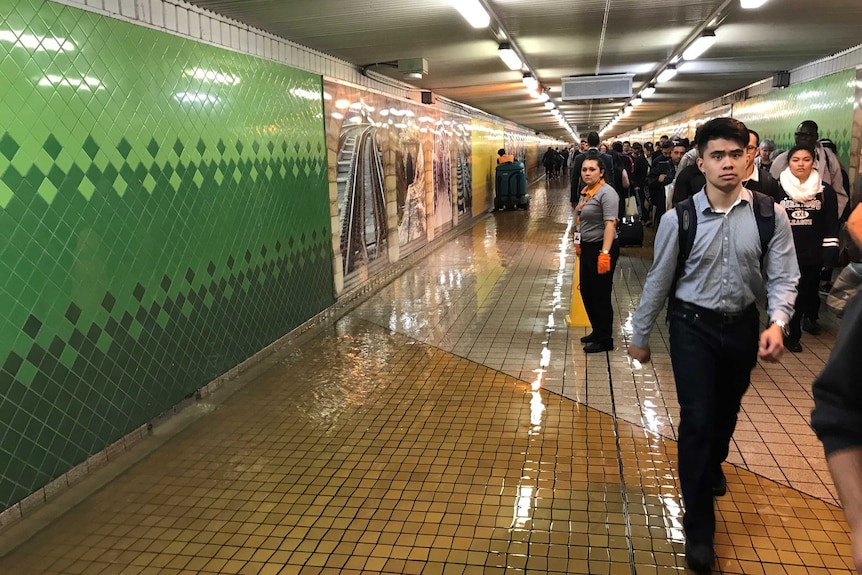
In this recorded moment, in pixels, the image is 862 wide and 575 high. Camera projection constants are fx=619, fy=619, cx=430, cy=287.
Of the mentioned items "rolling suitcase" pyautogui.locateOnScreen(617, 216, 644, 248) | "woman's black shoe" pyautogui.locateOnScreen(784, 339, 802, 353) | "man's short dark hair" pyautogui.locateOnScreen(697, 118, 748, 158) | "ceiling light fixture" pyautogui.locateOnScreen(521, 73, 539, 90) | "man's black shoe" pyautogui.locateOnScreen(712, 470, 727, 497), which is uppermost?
"ceiling light fixture" pyautogui.locateOnScreen(521, 73, 539, 90)

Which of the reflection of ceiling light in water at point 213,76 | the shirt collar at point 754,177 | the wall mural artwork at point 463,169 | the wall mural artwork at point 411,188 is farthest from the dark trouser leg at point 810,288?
the wall mural artwork at point 463,169

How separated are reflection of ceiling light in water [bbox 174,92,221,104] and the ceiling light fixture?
6.36 metres

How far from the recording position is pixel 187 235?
4.65 meters

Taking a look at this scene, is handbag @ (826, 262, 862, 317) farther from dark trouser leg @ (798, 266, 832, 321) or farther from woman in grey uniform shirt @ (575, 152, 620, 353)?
dark trouser leg @ (798, 266, 832, 321)

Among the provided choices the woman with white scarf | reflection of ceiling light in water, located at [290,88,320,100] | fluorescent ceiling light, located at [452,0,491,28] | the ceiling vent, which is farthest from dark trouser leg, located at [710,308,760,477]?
the ceiling vent

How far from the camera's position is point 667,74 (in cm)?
1030

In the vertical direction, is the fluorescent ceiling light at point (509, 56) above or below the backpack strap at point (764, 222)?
above

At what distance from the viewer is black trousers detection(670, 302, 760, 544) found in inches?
104

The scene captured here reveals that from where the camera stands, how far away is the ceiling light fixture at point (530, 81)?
10.3m

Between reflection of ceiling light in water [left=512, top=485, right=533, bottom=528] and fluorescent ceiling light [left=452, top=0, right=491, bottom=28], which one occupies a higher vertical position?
fluorescent ceiling light [left=452, top=0, right=491, bottom=28]

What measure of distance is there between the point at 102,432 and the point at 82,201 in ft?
Result: 4.65

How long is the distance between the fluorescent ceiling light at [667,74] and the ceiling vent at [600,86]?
1.75 ft

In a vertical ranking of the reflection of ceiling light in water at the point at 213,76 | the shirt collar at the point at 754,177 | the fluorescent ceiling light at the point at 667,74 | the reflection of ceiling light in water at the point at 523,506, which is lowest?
the reflection of ceiling light in water at the point at 523,506

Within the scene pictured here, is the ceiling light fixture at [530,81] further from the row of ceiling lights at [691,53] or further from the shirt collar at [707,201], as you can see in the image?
the shirt collar at [707,201]
